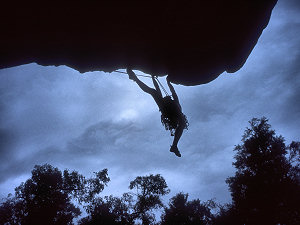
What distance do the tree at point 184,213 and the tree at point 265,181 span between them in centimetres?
947

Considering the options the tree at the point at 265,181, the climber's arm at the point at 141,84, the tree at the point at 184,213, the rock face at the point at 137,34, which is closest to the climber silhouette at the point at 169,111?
the climber's arm at the point at 141,84

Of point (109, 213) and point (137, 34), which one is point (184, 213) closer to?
point (109, 213)

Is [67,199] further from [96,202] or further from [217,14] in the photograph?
[217,14]

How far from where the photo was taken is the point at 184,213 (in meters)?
29.7

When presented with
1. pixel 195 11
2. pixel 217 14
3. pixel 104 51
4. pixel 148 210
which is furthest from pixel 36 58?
Result: pixel 148 210

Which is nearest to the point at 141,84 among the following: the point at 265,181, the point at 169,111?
the point at 169,111

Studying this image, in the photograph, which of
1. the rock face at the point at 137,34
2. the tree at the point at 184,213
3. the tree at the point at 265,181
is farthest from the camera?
the tree at the point at 184,213

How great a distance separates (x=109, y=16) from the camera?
4.17 m

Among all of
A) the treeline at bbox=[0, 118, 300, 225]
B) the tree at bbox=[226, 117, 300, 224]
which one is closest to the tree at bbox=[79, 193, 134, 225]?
the treeline at bbox=[0, 118, 300, 225]

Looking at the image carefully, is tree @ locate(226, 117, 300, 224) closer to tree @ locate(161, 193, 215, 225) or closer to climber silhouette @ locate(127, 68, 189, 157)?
tree @ locate(161, 193, 215, 225)

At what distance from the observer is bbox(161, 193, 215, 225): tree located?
2861 centimetres

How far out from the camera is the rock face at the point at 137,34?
12.7 feet

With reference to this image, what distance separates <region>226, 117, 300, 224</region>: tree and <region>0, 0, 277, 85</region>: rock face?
56.9 ft

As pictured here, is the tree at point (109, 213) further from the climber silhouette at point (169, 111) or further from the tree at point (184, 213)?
the climber silhouette at point (169, 111)
